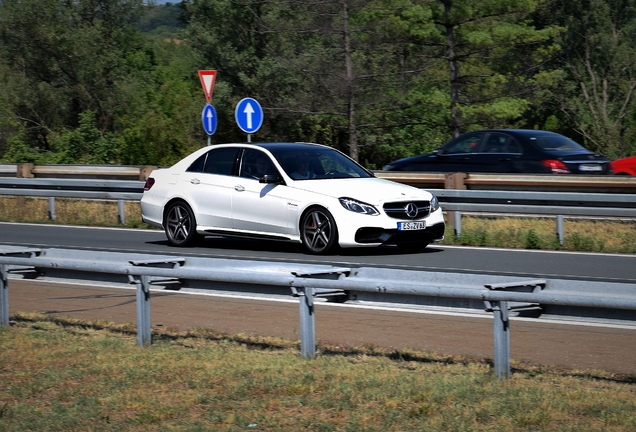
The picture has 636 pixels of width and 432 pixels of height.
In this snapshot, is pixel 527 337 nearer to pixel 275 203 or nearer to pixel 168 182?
pixel 275 203

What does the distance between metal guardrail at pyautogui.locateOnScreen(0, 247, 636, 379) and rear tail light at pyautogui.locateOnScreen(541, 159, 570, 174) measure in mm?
11670

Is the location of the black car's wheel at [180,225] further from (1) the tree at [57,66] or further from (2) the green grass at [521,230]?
(1) the tree at [57,66]

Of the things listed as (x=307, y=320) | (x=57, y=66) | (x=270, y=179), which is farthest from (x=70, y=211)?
(x=57, y=66)

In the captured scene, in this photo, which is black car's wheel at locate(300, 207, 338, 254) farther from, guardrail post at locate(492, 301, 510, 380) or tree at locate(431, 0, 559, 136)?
tree at locate(431, 0, 559, 136)

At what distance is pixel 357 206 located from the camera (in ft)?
44.8

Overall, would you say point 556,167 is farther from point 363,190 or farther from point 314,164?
point 363,190

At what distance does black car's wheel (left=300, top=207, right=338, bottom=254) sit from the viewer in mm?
13797

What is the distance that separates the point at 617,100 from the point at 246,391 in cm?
4634

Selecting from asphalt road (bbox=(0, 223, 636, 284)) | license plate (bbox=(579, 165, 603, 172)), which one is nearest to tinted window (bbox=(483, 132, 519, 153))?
license plate (bbox=(579, 165, 603, 172))

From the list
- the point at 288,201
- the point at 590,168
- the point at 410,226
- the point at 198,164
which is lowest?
the point at 410,226

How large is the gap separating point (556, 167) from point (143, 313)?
12.3 m

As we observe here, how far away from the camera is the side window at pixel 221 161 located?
15.2m

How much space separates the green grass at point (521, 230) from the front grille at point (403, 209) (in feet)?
7.43

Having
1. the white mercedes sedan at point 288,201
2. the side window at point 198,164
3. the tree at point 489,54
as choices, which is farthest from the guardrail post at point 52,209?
the tree at point 489,54
